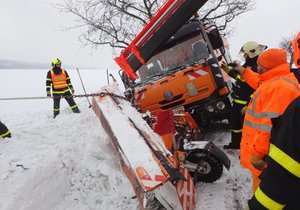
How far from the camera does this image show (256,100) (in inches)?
98.0

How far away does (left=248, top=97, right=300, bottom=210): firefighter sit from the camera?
4.90 feet

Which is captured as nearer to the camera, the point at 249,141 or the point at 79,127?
the point at 249,141

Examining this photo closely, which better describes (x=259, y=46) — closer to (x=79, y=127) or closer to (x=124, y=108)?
(x=124, y=108)

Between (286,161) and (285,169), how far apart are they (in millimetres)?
44

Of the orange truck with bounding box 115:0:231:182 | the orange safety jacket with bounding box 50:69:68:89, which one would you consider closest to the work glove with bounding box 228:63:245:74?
the orange truck with bounding box 115:0:231:182

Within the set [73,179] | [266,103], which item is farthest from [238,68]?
[73,179]

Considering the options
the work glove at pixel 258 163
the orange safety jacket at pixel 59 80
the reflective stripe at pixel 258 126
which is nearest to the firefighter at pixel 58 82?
the orange safety jacket at pixel 59 80

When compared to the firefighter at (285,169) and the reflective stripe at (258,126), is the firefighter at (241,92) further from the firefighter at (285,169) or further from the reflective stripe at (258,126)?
the firefighter at (285,169)

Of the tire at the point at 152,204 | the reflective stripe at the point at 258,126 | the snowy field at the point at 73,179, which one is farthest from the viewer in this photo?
the snowy field at the point at 73,179

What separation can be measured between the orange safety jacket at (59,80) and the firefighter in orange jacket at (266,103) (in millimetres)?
7510

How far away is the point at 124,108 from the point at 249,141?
1.87 meters

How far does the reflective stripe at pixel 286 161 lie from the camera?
149cm

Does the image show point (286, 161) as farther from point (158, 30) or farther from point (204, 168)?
point (158, 30)

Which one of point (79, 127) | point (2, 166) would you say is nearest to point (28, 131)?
point (79, 127)
